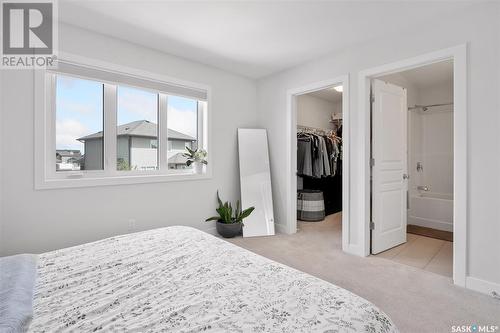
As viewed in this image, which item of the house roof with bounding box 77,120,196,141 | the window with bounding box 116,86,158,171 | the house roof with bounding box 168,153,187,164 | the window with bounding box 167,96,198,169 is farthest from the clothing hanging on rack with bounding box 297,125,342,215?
the window with bounding box 116,86,158,171

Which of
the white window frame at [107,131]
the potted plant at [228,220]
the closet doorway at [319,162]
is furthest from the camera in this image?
the closet doorway at [319,162]

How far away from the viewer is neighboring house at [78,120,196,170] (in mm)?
2904

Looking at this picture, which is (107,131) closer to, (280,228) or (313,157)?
(280,228)

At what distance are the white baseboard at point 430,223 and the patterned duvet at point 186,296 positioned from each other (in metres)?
3.85

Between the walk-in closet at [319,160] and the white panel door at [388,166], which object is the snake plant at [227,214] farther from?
the white panel door at [388,166]

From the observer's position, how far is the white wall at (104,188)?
2330 millimetres

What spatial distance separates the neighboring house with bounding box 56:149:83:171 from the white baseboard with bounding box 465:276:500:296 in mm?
3947

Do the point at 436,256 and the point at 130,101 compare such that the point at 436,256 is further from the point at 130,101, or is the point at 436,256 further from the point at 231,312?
the point at 130,101

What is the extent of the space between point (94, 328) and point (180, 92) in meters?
3.00

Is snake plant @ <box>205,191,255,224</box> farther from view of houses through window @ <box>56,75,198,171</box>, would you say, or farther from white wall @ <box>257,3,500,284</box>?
white wall @ <box>257,3,500,284</box>

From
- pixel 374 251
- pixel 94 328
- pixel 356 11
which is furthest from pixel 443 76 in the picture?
pixel 94 328

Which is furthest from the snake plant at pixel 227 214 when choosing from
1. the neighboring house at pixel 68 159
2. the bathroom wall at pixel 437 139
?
the bathroom wall at pixel 437 139

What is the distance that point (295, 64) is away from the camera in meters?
3.68

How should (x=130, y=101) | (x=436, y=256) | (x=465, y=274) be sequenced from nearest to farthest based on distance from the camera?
(x=465, y=274) < (x=436, y=256) < (x=130, y=101)
